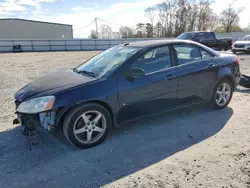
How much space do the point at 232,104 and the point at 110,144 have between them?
3.30 meters

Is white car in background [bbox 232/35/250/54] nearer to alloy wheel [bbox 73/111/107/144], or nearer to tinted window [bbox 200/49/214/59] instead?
tinted window [bbox 200/49/214/59]

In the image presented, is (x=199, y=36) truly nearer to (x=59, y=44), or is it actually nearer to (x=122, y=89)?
(x=122, y=89)

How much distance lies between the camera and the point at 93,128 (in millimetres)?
3338

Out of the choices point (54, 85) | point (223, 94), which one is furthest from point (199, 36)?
point (54, 85)

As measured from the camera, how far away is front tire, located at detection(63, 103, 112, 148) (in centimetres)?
312

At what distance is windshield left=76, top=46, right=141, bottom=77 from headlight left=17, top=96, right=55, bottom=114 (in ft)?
2.93

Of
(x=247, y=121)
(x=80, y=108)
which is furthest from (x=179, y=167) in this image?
(x=247, y=121)

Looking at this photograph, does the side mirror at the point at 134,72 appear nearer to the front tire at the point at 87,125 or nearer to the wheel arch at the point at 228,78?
the front tire at the point at 87,125

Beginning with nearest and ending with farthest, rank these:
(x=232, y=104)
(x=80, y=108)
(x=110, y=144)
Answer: (x=80, y=108) → (x=110, y=144) → (x=232, y=104)

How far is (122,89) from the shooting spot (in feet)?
11.3

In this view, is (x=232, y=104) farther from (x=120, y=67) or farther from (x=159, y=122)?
(x=120, y=67)

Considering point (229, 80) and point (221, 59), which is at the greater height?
point (221, 59)

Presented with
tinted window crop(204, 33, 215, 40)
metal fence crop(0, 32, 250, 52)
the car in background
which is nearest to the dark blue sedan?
the car in background

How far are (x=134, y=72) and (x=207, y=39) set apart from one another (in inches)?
607
